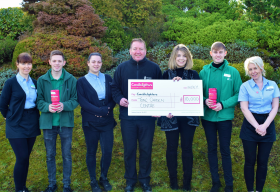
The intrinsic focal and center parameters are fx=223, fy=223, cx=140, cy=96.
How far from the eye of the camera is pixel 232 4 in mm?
12625

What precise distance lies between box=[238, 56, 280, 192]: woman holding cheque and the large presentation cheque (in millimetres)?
697

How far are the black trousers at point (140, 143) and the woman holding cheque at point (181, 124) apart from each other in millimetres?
280

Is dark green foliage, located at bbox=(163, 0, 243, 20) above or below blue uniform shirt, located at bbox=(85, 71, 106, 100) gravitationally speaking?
above

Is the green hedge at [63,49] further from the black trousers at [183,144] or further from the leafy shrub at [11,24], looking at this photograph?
the black trousers at [183,144]

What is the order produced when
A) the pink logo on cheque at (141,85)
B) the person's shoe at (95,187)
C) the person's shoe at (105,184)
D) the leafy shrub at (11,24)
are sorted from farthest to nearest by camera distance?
1. the leafy shrub at (11,24)
2. the person's shoe at (105,184)
3. the person's shoe at (95,187)
4. the pink logo on cheque at (141,85)

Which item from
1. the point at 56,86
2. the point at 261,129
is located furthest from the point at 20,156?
the point at 261,129

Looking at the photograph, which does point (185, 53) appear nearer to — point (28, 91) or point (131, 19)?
point (28, 91)

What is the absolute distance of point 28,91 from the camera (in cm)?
360

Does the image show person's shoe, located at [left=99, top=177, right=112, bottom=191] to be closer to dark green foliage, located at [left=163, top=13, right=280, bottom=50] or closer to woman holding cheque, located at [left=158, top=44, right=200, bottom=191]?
woman holding cheque, located at [left=158, top=44, right=200, bottom=191]

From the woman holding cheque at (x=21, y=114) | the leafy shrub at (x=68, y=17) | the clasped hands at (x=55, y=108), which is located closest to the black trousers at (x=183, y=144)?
the clasped hands at (x=55, y=108)

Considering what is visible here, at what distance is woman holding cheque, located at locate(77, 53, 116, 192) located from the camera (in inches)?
147

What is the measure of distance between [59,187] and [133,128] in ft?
5.81

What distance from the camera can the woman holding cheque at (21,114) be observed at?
3.47 m

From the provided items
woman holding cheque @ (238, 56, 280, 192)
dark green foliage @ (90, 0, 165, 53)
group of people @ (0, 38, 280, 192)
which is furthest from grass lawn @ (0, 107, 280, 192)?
dark green foliage @ (90, 0, 165, 53)
